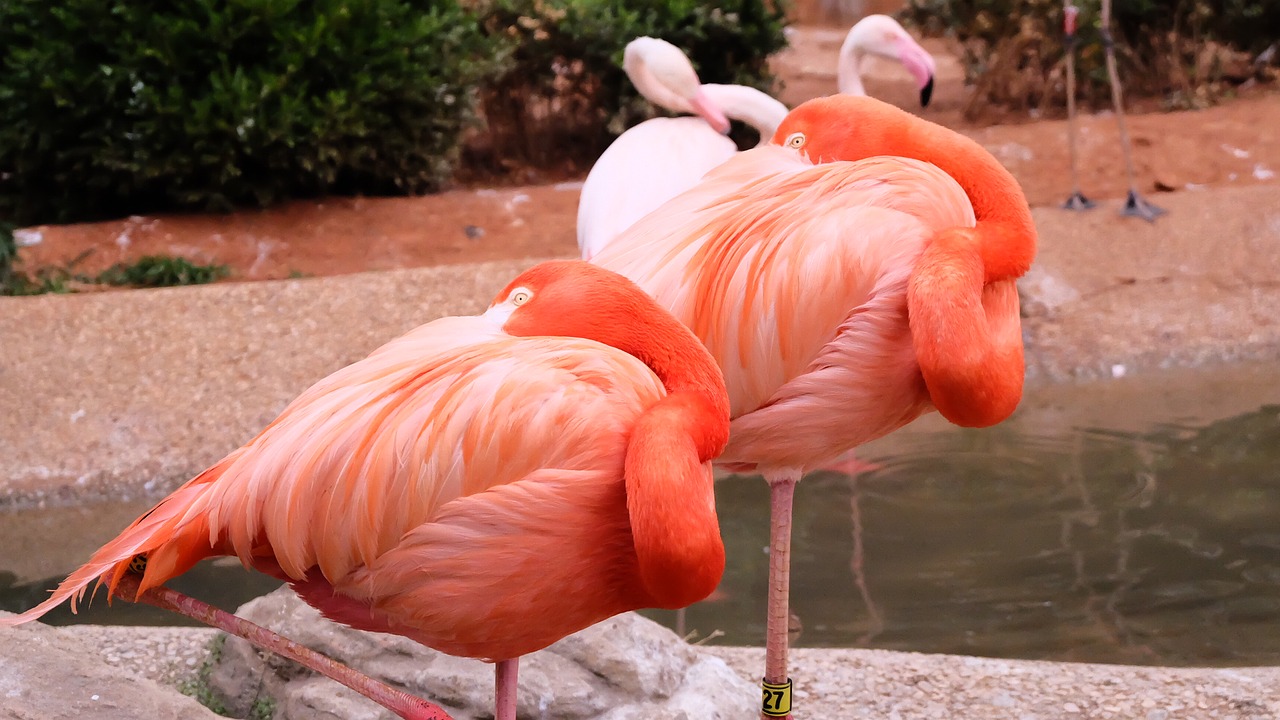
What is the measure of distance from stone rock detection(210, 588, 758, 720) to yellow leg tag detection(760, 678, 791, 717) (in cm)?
23

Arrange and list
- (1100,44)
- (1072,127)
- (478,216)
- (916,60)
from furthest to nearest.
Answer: (1100,44)
(478,216)
(1072,127)
(916,60)

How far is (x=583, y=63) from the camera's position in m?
8.89

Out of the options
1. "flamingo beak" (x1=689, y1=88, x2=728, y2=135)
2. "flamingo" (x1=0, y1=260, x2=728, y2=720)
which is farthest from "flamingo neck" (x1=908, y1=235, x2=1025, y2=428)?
"flamingo beak" (x1=689, y1=88, x2=728, y2=135)

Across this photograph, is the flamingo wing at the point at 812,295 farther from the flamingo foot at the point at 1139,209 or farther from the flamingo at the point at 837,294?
the flamingo foot at the point at 1139,209

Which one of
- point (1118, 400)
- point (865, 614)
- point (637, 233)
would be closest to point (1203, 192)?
point (1118, 400)

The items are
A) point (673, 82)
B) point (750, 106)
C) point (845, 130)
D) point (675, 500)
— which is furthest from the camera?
point (673, 82)

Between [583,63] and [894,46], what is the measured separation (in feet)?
12.8

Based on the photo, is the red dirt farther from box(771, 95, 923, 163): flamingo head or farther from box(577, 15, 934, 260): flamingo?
box(771, 95, 923, 163): flamingo head

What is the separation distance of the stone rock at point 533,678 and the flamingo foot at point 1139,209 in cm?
462

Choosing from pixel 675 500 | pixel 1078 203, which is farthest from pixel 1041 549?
pixel 1078 203

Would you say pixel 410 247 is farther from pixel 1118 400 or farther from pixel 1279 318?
pixel 1279 318

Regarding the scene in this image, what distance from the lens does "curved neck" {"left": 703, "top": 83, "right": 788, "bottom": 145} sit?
4.45 metres

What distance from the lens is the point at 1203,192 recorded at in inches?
267

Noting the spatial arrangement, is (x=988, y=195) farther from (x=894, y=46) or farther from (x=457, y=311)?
(x=457, y=311)
